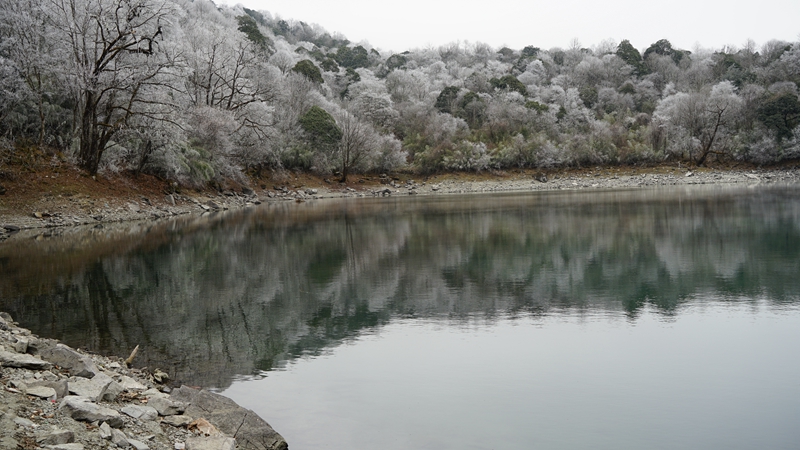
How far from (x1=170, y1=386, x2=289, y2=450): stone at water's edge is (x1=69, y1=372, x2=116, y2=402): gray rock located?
0.81 m

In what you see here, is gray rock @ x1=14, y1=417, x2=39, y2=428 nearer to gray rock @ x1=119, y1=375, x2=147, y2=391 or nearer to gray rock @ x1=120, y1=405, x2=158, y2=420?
gray rock @ x1=120, y1=405, x2=158, y2=420

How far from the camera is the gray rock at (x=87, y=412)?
542 cm

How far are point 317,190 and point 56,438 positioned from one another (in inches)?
2148

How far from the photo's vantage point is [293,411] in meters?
7.32

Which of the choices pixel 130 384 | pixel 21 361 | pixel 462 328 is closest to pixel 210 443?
pixel 130 384

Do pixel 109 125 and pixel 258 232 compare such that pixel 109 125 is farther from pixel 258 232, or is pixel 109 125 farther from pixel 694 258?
pixel 694 258

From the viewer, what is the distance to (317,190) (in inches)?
2314

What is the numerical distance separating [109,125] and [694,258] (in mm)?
27866

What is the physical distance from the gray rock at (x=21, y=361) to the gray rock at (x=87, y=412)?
131cm

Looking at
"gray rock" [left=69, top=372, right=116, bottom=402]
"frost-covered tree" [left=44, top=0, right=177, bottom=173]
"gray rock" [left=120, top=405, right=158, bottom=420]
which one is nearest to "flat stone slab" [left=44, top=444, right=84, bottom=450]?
"gray rock" [left=120, top=405, right=158, bottom=420]

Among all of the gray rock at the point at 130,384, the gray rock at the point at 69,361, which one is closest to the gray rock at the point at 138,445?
the gray rock at the point at 130,384

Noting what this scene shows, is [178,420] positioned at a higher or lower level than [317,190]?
lower

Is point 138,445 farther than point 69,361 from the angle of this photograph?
No

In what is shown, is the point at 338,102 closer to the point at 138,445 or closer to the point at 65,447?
the point at 138,445
